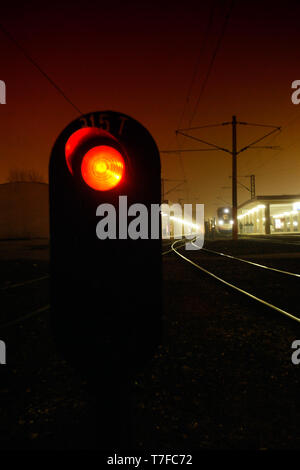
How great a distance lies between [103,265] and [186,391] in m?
1.54

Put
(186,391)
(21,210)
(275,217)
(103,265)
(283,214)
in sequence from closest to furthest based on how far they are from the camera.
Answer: (103,265), (186,391), (21,210), (283,214), (275,217)

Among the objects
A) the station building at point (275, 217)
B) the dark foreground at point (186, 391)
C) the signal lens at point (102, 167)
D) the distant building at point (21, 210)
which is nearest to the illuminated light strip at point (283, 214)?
the station building at point (275, 217)

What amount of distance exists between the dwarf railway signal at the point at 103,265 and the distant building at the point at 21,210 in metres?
51.2

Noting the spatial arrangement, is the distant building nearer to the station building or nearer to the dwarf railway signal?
the station building

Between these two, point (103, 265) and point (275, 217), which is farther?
point (275, 217)

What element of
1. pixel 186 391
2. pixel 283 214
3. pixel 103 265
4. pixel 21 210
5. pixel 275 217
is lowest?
pixel 186 391

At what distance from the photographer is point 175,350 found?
312 cm

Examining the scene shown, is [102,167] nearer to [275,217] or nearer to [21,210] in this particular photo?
[21,210]

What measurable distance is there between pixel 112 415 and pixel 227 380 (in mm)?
1527

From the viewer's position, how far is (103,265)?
1.05m

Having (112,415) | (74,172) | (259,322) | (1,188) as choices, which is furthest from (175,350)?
(1,188)

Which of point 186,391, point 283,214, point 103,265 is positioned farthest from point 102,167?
point 283,214

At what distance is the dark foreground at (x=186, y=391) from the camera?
5.55 ft

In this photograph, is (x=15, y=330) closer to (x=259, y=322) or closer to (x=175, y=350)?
(x=175, y=350)
